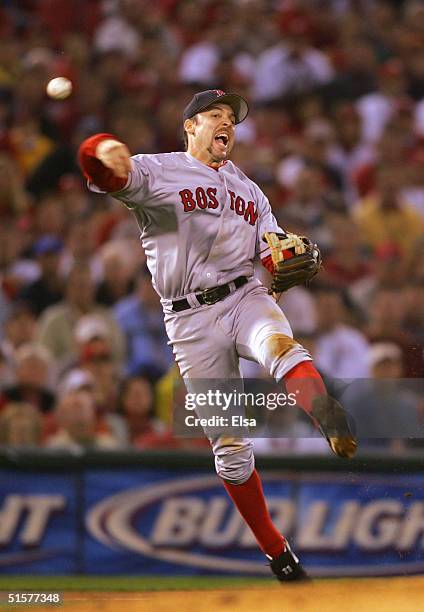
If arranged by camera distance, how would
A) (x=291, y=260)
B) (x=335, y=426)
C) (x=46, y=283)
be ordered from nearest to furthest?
(x=335, y=426) → (x=291, y=260) → (x=46, y=283)

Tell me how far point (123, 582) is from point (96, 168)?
139 inches

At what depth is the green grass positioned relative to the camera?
21.8ft

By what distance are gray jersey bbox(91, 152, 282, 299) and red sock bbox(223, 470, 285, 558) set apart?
790mm

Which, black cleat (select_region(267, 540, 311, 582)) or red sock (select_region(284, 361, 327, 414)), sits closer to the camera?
red sock (select_region(284, 361, 327, 414))

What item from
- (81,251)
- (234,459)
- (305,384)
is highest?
(81,251)

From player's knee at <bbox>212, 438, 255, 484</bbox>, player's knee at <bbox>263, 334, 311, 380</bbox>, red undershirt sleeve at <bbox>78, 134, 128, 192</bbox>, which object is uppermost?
red undershirt sleeve at <bbox>78, 134, 128, 192</bbox>

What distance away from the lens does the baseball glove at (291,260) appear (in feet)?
14.4

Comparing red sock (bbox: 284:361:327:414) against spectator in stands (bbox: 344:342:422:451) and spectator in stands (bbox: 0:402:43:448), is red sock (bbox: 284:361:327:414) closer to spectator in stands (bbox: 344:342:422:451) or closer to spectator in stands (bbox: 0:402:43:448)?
spectator in stands (bbox: 344:342:422:451)

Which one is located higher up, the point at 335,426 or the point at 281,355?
the point at 281,355

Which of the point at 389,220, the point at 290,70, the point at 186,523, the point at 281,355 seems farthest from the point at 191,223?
the point at 290,70

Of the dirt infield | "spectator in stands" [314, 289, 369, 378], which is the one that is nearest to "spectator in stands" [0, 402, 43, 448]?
"spectator in stands" [314, 289, 369, 378]

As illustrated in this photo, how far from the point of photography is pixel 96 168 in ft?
13.3

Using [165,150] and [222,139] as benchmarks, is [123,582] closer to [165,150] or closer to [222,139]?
[165,150]

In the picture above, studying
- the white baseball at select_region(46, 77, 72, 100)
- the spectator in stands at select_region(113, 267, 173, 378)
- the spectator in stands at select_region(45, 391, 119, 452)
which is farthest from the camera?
the spectator in stands at select_region(113, 267, 173, 378)
